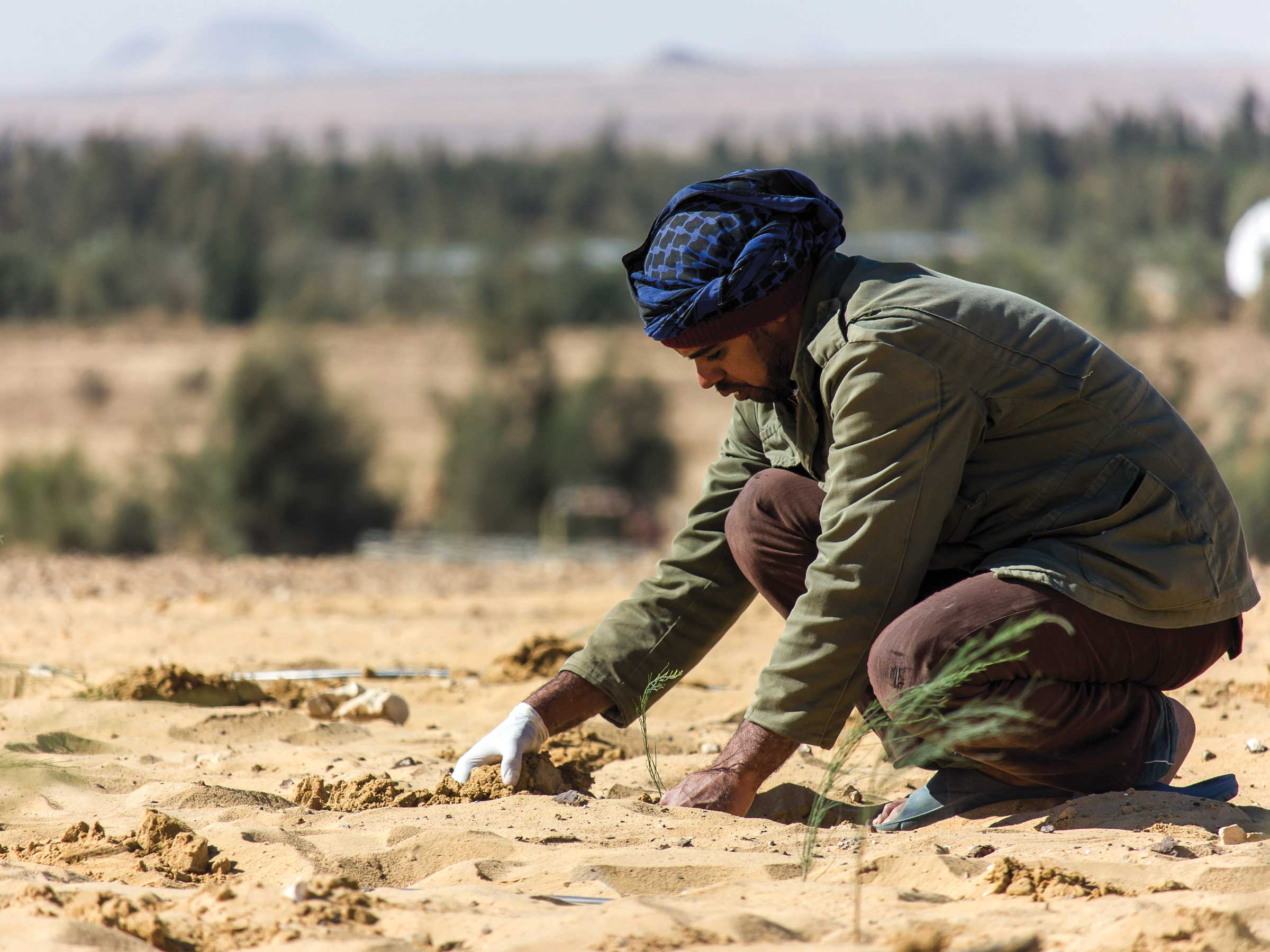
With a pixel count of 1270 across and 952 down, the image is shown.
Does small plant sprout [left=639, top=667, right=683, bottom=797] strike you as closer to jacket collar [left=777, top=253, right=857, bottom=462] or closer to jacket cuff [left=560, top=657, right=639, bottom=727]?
jacket cuff [left=560, top=657, right=639, bottom=727]

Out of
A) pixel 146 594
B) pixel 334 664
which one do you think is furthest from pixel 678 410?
pixel 334 664

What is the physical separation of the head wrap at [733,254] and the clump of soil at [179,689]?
5.39 ft

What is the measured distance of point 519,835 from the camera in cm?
219

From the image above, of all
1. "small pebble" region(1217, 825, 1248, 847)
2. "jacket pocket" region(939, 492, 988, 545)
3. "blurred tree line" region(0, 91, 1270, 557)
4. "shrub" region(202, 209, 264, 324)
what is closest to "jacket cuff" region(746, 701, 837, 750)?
"jacket pocket" region(939, 492, 988, 545)

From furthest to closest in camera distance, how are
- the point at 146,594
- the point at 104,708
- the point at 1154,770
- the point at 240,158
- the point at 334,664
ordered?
the point at 240,158 → the point at 146,594 → the point at 334,664 → the point at 104,708 → the point at 1154,770

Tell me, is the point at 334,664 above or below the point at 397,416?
above

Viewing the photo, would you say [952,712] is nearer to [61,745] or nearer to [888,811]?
[888,811]

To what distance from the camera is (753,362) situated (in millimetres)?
2391

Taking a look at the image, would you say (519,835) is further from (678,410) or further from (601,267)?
(601,267)

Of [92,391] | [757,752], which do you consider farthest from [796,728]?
[92,391]

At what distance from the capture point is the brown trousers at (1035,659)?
2219mm

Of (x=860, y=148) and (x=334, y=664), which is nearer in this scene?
(x=334, y=664)

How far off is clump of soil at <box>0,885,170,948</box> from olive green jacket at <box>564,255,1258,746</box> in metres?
0.99

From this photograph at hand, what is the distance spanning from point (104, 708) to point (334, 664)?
948 millimetres
